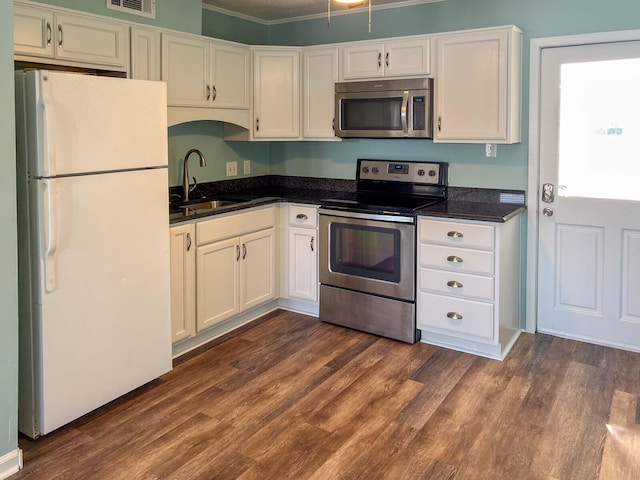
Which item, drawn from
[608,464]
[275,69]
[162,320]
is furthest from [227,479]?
[275,69]

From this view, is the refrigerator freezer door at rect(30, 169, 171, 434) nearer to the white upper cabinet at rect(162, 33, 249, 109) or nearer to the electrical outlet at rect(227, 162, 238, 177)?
the white upper cabinet at rect(162, 33, 249, 109)

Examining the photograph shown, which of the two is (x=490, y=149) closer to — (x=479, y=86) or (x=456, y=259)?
(x=479, y=86)

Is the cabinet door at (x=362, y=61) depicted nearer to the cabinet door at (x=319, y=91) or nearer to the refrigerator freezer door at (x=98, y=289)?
the cabinet door at (x=319, y=91)

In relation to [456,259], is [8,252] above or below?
above

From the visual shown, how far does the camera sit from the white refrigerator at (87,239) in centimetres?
240

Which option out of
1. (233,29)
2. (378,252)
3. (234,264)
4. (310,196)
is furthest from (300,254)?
(233,29)

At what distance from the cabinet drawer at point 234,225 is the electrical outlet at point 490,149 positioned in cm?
157

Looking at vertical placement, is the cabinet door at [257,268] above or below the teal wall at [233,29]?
below

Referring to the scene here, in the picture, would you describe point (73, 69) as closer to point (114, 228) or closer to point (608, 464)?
point (114, 228)

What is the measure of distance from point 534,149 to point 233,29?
8.27 feet

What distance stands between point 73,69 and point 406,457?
2.77 metres

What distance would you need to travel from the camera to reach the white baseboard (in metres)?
2.29

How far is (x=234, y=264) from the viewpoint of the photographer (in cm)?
383

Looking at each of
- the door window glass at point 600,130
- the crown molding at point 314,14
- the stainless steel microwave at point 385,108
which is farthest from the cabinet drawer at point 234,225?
the door window glass at point 600,130
